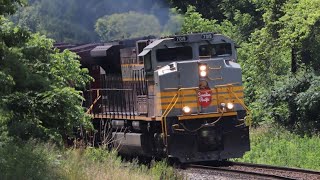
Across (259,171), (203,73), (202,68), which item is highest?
(202,68)

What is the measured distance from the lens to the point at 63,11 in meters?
17.1

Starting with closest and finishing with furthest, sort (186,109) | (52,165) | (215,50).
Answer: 1. (52,165)
2. (186,109)
3. (215,50)

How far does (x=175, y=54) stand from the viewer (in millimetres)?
14523

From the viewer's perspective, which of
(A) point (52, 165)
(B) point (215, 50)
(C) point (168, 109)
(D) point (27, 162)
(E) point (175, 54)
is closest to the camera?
(D) point (27, 162)

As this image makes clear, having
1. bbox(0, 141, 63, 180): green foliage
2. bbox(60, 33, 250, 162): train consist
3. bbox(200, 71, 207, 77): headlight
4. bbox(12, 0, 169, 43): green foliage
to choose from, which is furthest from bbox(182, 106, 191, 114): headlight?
bbox(0, 141, 63, 180): green foliage

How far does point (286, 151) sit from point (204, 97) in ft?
12.2

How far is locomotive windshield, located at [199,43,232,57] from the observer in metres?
14.6

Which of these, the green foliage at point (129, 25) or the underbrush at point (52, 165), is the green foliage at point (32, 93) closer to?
the underbrush at point (52, 165)

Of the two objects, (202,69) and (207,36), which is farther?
(207,36)

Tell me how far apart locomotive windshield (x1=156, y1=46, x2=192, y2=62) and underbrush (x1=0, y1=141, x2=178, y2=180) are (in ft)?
13.1

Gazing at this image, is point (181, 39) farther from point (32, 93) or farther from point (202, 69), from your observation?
point (32, 93)

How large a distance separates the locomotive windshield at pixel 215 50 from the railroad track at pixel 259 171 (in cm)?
265

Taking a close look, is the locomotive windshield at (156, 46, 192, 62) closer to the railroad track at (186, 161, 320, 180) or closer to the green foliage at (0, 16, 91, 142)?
the railroad track at (186, 161, 320, 180)

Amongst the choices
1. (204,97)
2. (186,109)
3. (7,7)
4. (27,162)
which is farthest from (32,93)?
(204,97)
